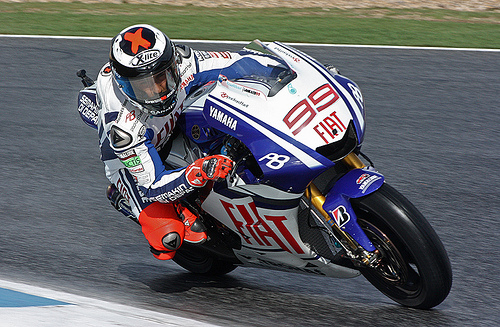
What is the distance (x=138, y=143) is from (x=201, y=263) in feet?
3.83

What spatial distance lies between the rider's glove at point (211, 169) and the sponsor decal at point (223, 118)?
6.5 inches

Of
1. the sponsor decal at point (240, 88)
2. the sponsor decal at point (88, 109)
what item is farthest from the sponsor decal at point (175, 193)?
the sponsor decal at point (88, 109)

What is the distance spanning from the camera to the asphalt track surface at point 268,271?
3.96m

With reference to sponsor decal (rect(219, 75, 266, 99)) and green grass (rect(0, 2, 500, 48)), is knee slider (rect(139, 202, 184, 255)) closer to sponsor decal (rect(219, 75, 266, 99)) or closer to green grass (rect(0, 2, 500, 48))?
sponsor decal (rect(219, 75, 266, 99))

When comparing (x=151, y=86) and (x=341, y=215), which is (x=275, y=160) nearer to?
(x=341, y=215)

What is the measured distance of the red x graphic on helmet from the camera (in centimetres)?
360

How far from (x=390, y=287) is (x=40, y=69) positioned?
22.0 feet

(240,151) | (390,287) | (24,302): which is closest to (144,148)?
(240,151)

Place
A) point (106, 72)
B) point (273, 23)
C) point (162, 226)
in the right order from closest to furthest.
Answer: point (162, 226)
point (106, 72)
point (273, 23)

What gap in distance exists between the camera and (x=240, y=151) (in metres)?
3.50

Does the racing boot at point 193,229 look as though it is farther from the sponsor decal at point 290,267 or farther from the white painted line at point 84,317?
the white painted line at point 84,317

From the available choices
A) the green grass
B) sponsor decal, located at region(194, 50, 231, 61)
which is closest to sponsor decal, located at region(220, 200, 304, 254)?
sponsor decal, located at region(194, 50, 231, 61)

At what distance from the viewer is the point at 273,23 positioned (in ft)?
37.3

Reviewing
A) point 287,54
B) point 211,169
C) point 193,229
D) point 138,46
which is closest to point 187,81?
point 138,46
